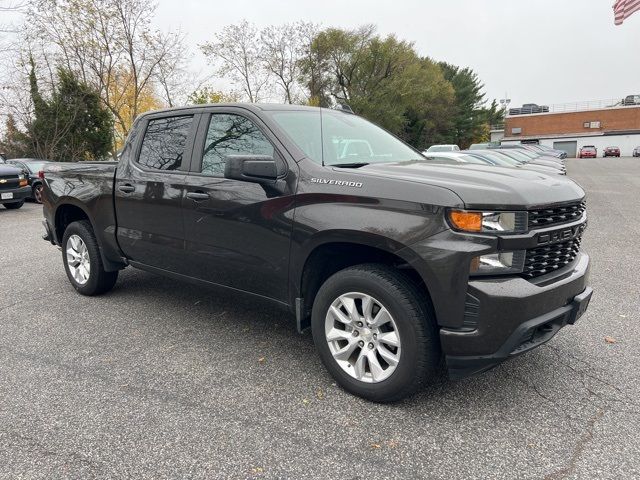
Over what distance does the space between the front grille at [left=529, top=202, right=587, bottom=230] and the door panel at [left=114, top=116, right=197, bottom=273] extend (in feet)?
8.37

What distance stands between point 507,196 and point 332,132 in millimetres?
1548

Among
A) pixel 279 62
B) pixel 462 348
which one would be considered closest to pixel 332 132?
pixel 462 348

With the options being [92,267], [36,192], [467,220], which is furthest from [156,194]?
[36,192]

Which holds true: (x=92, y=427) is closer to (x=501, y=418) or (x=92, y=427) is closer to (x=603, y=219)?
(x=501, y=418)

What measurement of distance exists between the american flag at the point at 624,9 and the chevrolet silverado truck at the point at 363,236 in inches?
655

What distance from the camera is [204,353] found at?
3.60 meters

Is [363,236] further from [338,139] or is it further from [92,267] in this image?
[92,267]

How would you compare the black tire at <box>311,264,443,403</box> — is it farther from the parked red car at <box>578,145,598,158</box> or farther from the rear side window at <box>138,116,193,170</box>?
the parked red car at <box>578,145,598,158</box>

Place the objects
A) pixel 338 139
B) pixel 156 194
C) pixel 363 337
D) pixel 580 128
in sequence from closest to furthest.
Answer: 1. pixel 363 337
2. pixel 338 139
3. pixel 156 194
4. pixel 580 128

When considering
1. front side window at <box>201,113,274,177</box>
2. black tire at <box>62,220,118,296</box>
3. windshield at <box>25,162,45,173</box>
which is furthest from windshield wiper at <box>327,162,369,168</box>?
windshield at <box>25,162,45,173</box>

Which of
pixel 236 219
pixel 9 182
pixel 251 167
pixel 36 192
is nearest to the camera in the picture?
pixel 251 167

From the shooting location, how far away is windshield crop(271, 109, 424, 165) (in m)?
3.31

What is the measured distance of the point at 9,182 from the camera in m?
12.8

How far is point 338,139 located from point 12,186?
12735 mm
